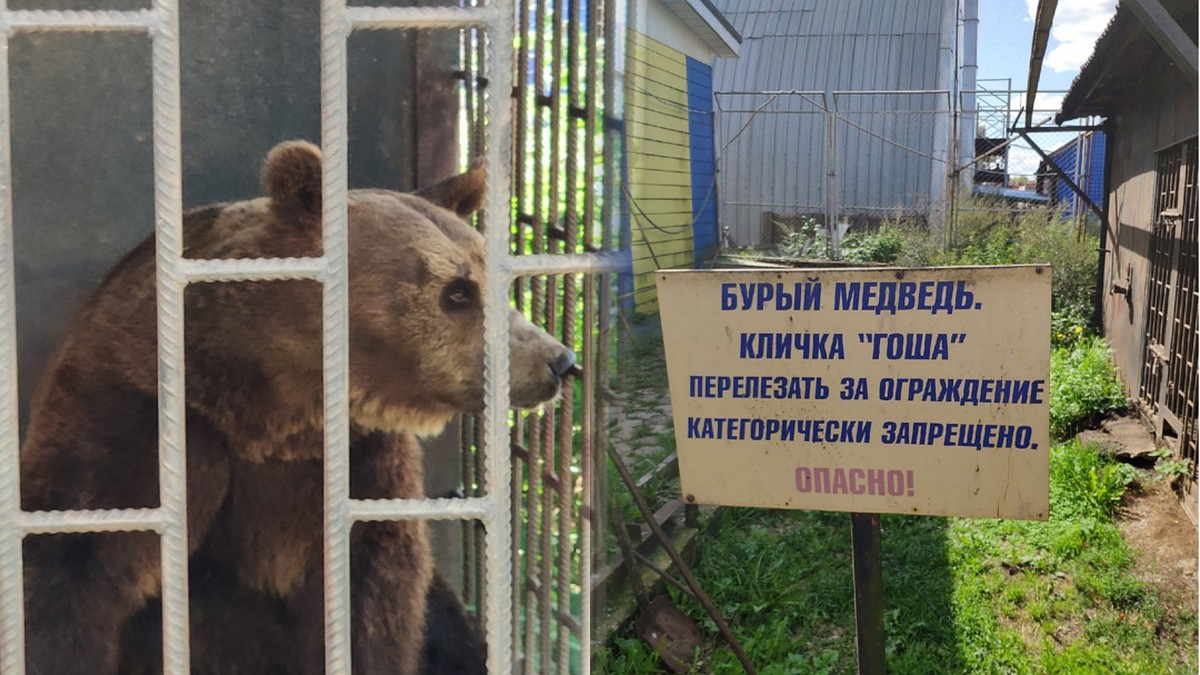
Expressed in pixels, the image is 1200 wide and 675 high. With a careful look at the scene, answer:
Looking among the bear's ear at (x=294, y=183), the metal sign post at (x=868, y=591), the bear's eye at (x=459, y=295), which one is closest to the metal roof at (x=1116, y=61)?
the metal sign post at (x=868, y=591)

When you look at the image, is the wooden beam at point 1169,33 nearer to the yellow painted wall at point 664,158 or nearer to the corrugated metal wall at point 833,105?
the yellow painted wall at point 664,158

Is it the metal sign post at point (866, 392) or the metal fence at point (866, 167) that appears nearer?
the metal sign post at point (866, 392)

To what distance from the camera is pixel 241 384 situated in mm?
1830

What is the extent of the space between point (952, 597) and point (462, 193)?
9.71 feet

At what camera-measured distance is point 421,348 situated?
182cm

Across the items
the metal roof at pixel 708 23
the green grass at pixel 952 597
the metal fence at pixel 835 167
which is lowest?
the green grass at pixel 952 597

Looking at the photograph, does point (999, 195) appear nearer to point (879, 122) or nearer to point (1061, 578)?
point (879, 122)

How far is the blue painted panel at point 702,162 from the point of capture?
21.2 feet

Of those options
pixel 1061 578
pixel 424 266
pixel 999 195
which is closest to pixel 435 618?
pixel 424 266

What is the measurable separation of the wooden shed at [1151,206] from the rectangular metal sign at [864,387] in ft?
Result: 6.19

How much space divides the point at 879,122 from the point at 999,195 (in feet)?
3.45

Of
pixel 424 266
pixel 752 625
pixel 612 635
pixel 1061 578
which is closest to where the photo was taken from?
pixel 424 266

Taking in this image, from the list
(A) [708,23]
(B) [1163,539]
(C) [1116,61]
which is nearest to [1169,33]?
(B) [1163,539]

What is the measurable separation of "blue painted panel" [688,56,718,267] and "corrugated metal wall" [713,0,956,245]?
14cm
